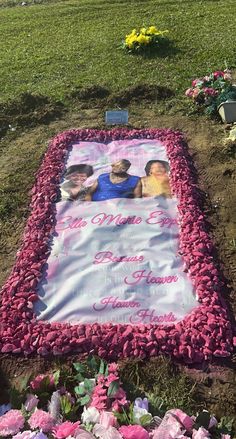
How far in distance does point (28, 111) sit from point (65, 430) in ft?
21.1

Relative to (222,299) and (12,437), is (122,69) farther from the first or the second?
(12,437)

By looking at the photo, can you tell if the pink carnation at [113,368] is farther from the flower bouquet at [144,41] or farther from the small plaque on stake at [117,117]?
the flower bouquet at [144,41]

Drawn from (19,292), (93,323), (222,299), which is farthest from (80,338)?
(222,299)

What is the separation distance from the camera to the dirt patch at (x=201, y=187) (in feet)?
14.4

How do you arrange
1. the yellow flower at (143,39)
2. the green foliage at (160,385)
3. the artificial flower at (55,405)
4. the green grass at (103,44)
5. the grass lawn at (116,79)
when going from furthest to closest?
the yellow flower at (143,39)
the green grass at (103,44)
the grass lawn at (116,79)
the green foliage at (160,385)
the artificial flower at (55,405)

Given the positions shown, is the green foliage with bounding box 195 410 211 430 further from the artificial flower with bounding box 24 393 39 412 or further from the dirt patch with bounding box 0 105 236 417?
the artificial flower with bounding box 24 393 39 412

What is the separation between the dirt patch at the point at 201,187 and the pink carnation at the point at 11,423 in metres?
0.70

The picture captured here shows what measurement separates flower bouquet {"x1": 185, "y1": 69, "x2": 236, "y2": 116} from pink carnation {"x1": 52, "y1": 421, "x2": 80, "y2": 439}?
5938mm

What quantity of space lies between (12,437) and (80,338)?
1201 millimetres

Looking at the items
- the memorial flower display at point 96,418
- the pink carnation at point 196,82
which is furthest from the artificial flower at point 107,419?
the pink carnation at point 196,82

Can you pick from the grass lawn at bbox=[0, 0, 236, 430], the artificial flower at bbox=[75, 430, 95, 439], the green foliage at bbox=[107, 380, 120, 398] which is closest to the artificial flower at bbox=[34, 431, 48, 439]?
the artificial flower at bbox=[75, 430, 95, 439]

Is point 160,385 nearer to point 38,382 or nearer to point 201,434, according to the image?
point 201,434

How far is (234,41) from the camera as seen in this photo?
11586 mm

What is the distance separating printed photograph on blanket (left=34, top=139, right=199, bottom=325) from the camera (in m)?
5.07
